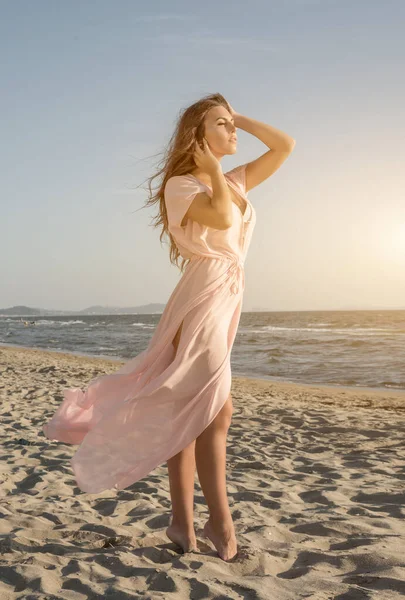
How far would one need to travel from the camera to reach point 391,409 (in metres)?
9.30

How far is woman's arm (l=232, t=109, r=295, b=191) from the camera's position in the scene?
104 inches

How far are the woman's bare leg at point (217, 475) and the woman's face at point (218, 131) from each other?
1097mm

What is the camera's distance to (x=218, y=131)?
2.56 meters

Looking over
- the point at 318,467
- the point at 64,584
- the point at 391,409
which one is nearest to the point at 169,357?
the point at 64,584

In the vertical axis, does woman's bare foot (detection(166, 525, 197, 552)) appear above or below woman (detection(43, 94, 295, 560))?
below

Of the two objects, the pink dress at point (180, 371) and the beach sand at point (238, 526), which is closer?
the beach sand at point (238, 526)

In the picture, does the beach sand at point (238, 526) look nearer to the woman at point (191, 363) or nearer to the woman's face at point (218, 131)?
the woman at point (191, 363)

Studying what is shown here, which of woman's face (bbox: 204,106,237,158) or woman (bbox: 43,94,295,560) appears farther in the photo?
woman's face (bbox: 204,106,237,158)

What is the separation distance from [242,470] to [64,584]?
2456 mm

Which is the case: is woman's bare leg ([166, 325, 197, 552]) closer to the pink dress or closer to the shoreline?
the pink dress

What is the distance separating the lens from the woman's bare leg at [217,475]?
2467mm

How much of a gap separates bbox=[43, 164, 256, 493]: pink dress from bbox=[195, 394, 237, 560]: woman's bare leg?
7cm

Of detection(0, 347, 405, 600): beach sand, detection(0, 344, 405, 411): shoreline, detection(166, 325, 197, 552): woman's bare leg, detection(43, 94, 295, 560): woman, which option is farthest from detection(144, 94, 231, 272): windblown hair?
detection(0, 344, 405, 411): shoreline

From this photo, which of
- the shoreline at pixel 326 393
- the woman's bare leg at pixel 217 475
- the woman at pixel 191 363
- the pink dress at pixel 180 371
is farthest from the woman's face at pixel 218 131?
the shoreline at pixel 326 393
